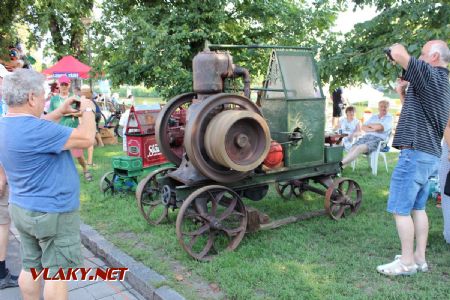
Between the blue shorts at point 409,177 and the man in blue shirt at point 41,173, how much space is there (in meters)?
2.53

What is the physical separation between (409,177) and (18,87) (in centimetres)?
304

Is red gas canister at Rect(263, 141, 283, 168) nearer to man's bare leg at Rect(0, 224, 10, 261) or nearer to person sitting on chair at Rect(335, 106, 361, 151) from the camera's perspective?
man's bare leg at Rect(0, 224, 10, 261)

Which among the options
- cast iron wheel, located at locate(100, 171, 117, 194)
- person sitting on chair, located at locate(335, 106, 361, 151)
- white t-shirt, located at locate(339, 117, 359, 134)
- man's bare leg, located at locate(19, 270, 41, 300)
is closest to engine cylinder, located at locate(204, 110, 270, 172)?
man's bare leg, located at locate(19, 270, 41, 300)

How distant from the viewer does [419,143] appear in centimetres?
333

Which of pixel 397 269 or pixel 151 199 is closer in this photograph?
pixel 397 269

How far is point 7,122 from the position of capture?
2432 mm

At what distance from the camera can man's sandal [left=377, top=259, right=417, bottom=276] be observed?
3.48 m

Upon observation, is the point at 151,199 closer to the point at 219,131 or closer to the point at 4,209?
the point at 219,131

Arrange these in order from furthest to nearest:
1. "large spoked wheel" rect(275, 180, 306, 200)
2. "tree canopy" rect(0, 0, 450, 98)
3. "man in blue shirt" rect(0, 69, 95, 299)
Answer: "tree canopy" rect(0, 0, 450, 98), "large spoked wheel" rect(275, 180, 306, 200), "man in blue shirt" rect(0, 69, 95, 299)

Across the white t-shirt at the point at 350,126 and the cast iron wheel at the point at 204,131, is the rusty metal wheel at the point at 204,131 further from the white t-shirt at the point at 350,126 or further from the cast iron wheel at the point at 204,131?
the white t-shirt at the point at 350,126

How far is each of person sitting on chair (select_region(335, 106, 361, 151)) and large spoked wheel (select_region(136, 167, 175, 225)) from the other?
4.50 meters

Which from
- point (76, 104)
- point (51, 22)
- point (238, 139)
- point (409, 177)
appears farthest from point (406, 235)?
point (51, 22)

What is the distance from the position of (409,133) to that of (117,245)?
10.3 ft

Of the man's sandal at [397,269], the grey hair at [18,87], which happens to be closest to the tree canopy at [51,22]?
the grey hair at [18,87]
